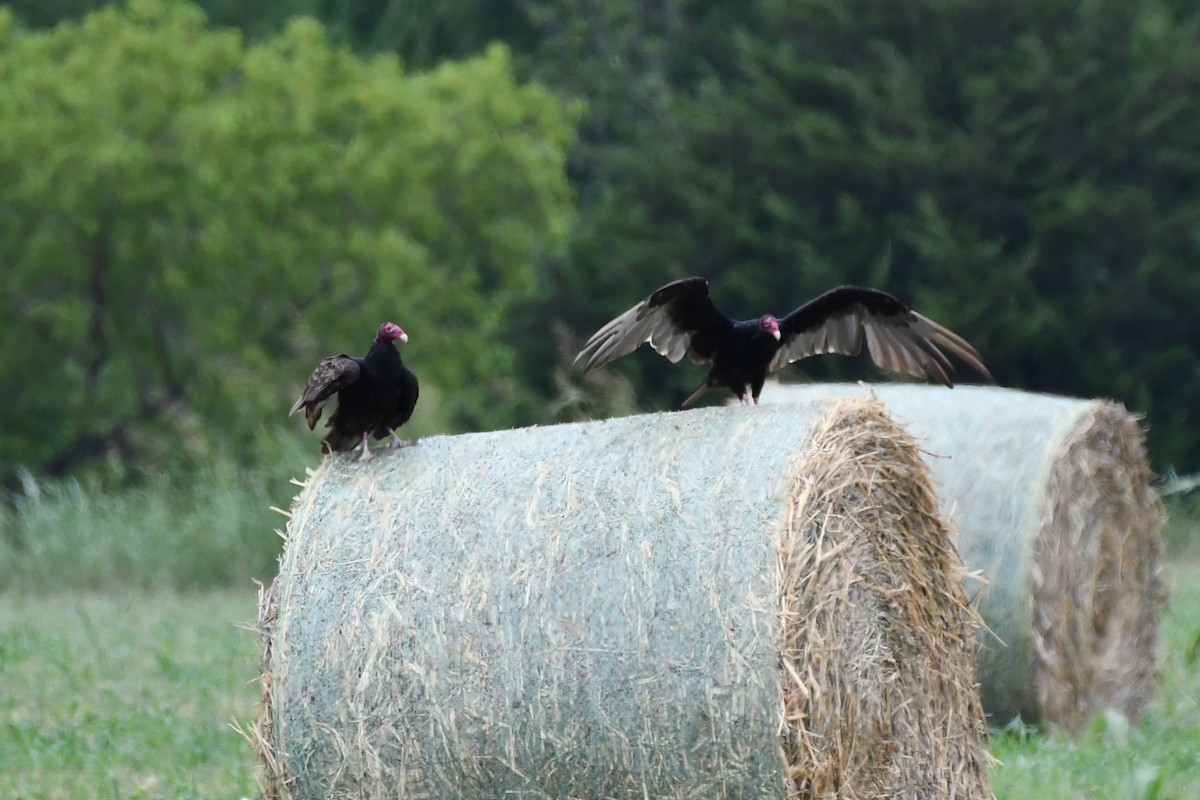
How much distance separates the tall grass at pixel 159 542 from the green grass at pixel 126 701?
5.23 feet

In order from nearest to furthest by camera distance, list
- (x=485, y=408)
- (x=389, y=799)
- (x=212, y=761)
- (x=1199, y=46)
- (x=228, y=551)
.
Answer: (x=389, y=799) < (x=212, y=761) < (x=228, y=551) < (x=1199, y=46) < (x=485, y=408)

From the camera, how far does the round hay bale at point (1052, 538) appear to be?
734 cm

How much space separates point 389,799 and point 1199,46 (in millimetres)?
18269

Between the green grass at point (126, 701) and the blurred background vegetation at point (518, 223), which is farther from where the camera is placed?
the blurred background vegetation at point (518, 223)

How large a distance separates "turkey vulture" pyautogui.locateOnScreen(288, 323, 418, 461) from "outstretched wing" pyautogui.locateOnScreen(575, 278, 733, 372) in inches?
24.6

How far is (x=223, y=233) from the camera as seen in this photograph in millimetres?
21406

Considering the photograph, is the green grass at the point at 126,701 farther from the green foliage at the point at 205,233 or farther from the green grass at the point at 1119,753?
the green foliage at the point at 205,233

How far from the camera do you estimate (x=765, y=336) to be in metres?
5.95

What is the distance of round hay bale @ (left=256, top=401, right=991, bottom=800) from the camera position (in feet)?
15.5

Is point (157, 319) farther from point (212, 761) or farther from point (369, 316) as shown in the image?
point (212, 761)

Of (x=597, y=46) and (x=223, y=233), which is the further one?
(x=597, y=46)

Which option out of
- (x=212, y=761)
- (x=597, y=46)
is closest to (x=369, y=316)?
(x=597, y=46)

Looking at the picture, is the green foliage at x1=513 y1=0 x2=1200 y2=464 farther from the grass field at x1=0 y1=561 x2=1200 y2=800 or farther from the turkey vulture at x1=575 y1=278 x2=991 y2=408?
the turkey vulture at x1=575 y1=278 x2=991 y2=408

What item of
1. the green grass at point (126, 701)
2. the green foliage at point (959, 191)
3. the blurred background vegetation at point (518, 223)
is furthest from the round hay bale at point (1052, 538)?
the green foliage at point (959, 191)
